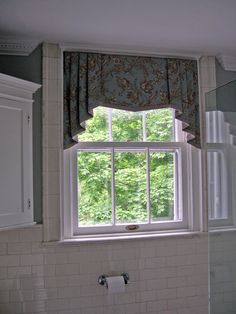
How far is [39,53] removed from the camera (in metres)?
2.46

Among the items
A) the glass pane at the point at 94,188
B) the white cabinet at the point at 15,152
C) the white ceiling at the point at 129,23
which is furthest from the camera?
the glass pane at the point at 94,188

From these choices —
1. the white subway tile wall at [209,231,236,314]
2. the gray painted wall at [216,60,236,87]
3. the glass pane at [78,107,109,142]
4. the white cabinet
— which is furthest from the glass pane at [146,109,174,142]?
the white cabinet

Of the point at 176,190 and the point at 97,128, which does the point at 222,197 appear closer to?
the point at 176,190

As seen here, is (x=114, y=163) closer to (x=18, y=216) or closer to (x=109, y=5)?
(x=18, y=216)

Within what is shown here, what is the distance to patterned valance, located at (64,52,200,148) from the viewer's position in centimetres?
248

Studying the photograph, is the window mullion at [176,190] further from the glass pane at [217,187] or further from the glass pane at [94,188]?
the glass pane at [94,188]

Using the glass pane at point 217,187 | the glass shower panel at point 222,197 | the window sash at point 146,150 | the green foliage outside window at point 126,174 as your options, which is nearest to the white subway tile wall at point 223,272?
the glass shower panel at point 222,197

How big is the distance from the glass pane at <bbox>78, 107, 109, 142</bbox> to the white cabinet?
0.47 metres

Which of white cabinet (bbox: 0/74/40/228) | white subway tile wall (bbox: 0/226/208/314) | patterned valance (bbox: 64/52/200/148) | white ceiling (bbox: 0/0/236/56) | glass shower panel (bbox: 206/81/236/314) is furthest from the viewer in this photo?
patterned valance (bbox: 64/52/200/148)

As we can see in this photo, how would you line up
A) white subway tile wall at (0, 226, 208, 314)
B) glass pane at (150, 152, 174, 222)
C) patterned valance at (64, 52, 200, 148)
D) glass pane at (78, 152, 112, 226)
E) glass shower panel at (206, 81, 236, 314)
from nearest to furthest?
glass shower panel at (206, 81, 236, 314) < white subway tile wall at (0, 226, 208, 314) < patterned valance at (64, 52, 200, 148) < glass pane at (78, 152, 112, 226) < glass pane at (150, 152, 174, 222)

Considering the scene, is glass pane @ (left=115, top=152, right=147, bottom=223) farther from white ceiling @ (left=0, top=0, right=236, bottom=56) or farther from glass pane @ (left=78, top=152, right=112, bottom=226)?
white ceiling @ (left=0, top=0, right=236, bottom=56)

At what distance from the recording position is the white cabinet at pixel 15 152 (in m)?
2.05

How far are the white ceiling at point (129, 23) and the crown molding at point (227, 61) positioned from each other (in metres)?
0.09

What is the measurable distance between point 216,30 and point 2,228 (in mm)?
1738
